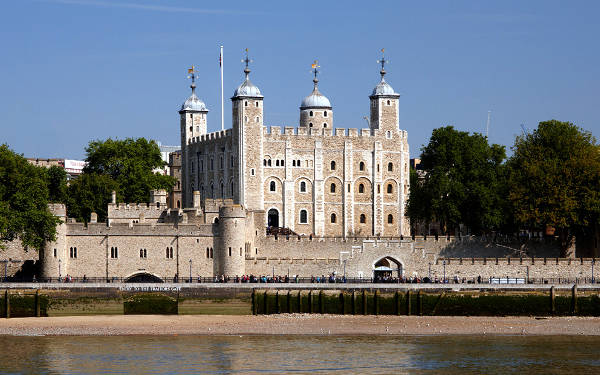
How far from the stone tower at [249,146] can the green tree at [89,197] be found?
976cm

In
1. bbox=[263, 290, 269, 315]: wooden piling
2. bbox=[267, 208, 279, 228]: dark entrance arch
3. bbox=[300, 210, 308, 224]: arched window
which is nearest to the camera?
bbox=[263, 290, 269, 315]: wooden piling

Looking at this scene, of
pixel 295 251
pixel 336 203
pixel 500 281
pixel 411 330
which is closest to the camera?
pixel 411 330

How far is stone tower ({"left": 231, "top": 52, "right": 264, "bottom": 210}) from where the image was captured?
104 metres

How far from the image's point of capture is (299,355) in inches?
2371

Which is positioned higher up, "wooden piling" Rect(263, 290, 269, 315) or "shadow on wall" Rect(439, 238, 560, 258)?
"shadow on wall" Rect(439, 238, 560, 258)

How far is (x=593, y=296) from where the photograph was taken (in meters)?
73.7

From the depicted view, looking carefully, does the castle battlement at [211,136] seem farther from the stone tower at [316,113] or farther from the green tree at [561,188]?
the green tree at [561,188]

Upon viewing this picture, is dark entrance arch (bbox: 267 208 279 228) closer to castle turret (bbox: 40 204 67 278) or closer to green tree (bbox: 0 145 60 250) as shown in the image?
castle turret (bbox: 40 204 67 278)

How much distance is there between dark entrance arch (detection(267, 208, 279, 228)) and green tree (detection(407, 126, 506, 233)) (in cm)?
1073

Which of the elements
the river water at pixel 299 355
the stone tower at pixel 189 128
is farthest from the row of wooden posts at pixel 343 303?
the stone tower at pixel 189 128

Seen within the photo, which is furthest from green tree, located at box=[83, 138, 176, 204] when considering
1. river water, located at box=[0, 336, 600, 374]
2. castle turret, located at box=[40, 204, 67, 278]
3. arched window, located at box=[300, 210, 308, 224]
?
river water, located at box=[0, 336, 600, 374]

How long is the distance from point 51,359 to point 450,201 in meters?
46.0

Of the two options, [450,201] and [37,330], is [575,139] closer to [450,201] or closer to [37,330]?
[450,201]

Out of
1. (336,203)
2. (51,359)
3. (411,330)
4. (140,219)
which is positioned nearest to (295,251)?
(140,219)
